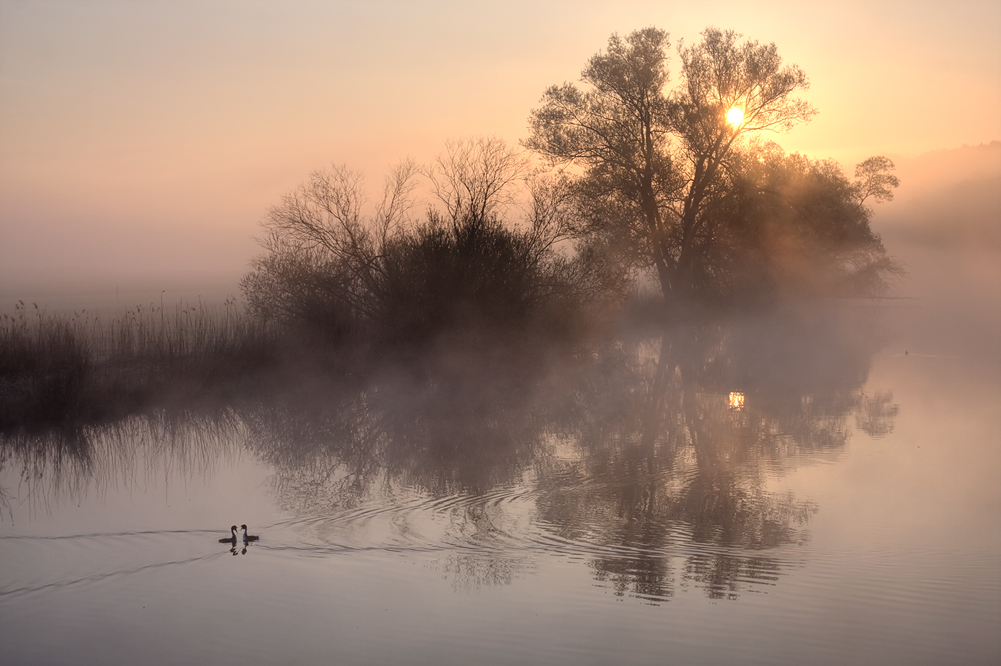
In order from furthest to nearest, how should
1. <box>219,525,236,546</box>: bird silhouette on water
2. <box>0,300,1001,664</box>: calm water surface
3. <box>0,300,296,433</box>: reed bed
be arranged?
<box>0,300,296,433</box>: reed bed
<box>219,525,236,546</box>: bird silhouette on water
<box>0,300,1001,664</box>: calm water surface

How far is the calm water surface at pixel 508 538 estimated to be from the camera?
14.7 feet

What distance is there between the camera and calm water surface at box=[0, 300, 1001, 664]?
448 cm

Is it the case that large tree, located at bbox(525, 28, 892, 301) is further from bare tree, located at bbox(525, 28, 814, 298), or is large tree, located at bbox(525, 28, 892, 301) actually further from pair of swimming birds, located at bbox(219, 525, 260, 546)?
pair of swimming birds, located at bbox(219, 525, 260, 546)

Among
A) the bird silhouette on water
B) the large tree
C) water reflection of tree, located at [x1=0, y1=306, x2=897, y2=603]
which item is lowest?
the bird silhouette on water

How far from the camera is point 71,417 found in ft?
34.8

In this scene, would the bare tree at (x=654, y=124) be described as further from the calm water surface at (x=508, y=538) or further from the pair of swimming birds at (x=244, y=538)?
the pair of swimming birds at (x=244, y=538)

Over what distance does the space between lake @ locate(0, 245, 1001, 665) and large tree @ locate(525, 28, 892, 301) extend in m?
11.9

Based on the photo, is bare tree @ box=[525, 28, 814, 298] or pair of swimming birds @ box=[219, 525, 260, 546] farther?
bare tree @ box=[525, 28, 814, 298]

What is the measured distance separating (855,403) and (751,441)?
12.2 feet

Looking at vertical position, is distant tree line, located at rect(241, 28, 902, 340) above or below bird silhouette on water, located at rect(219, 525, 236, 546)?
above

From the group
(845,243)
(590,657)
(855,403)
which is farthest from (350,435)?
(845,243)

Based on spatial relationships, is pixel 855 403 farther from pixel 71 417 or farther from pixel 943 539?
pixel 71 417

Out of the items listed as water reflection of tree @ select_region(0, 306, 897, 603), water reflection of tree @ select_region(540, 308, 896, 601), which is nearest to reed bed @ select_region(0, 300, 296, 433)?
water reflection of tree @ select_region(0, 306, 897, 603)

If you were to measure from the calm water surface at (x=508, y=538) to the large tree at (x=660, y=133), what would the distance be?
495 inches
